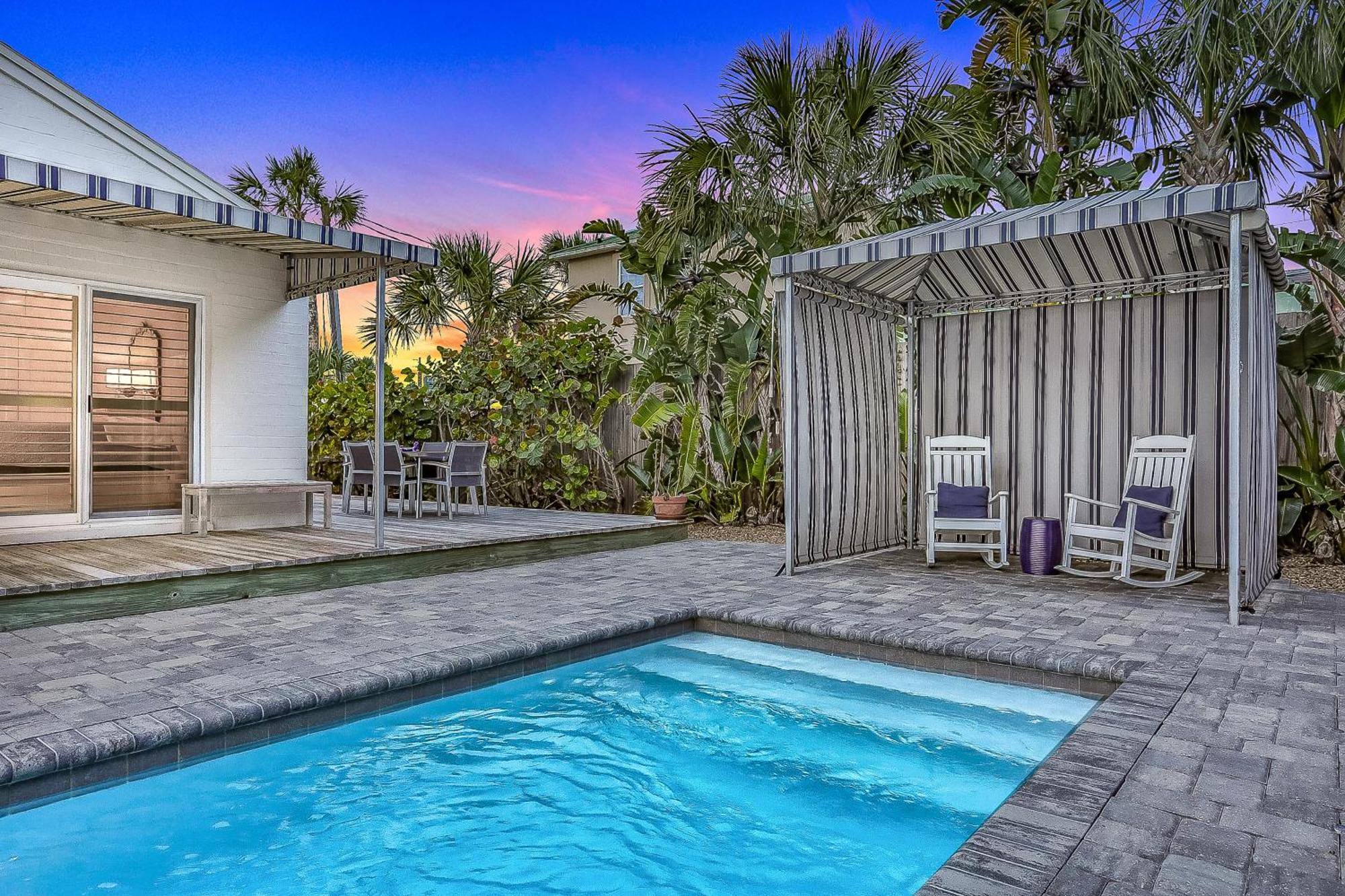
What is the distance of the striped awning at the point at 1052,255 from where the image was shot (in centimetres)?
494

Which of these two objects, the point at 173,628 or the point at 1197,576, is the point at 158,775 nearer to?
the point at 173,628

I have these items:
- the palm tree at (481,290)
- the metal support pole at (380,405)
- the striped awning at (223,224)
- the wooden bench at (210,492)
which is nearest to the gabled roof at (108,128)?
the striped awning at (223,224)

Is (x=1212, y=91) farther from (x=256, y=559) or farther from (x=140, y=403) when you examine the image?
(x=140, y=403)

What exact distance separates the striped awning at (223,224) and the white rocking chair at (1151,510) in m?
5.49

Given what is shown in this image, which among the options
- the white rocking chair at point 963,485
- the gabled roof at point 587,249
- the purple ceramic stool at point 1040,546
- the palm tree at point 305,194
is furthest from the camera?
the palm tree at point 305,194

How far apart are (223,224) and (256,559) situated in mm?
2234

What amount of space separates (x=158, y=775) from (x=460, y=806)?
3.50 feet

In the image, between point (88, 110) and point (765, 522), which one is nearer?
point (88, 110)

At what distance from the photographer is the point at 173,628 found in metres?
4.78

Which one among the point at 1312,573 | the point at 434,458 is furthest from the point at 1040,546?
the point at 434,458

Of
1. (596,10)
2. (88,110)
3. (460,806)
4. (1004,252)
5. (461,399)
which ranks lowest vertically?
(460,806)

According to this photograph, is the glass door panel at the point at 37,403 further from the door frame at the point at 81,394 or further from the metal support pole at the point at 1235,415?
the metal support pole at the point at 1235,415

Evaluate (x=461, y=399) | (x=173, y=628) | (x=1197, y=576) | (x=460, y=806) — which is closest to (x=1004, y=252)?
(x=1197, y=576)

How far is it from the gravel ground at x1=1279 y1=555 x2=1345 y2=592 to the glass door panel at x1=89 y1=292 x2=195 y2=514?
9049 millimetres
